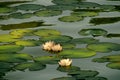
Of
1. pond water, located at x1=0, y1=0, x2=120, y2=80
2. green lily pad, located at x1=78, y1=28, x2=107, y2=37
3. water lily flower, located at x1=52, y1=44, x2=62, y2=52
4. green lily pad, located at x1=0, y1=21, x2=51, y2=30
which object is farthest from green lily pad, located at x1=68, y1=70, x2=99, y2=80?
green lily pad, located at x1=0, y1=21, x2=51, y2=30

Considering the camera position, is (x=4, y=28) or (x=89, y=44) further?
(x=4, y=28)

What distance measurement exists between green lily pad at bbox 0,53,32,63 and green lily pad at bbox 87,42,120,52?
2.05ft

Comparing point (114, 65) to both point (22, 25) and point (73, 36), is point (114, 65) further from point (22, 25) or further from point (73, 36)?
point (22, 25)

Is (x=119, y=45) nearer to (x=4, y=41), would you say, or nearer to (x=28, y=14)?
(x=4, y=41)

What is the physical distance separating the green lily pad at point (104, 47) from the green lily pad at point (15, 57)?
0.63 meters

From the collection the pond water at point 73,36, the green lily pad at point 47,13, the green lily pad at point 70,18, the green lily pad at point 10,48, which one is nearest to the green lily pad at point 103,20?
the pond water at point 73,36

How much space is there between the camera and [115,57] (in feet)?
11.4

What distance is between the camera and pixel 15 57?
3502 millimetres

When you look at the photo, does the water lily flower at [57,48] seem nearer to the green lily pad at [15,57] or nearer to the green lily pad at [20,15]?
the green lily pad at [15,57]

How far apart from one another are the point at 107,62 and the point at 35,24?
1.35m

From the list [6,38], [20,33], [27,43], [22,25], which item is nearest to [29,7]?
[22,25]

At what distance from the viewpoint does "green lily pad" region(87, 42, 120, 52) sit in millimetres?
3669

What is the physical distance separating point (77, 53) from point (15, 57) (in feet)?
1.91

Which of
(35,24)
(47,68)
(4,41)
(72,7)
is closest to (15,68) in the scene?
(47,68)
